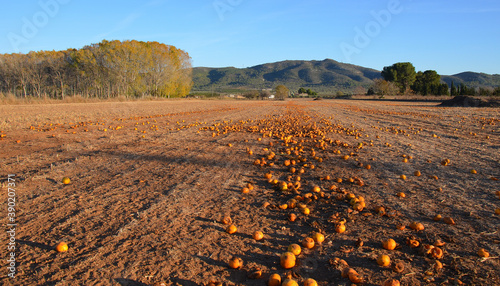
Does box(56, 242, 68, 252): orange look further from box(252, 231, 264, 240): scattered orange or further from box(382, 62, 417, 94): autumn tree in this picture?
box(382, 62, 417, 94): autumn tree

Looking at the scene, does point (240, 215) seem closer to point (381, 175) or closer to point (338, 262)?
point (338, 262)

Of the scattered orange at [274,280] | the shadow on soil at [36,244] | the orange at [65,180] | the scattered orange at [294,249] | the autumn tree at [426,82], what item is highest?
the autumn tree at [426,82]

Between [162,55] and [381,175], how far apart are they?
56796mm

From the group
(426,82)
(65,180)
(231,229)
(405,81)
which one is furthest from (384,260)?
(405,81)

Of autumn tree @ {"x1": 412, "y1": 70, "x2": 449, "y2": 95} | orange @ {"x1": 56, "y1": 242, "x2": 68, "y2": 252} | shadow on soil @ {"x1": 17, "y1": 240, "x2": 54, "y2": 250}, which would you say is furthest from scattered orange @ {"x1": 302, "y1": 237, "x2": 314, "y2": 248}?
autumn tree @ {"x1": 412, "y1": 70, "x2": 449, "y2": 95}

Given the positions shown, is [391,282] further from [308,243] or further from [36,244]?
[36,244]

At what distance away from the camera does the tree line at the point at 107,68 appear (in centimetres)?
5000

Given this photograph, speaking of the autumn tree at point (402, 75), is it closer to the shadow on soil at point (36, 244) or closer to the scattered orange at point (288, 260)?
the scattered orange at point (288, 260)

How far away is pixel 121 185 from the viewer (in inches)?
174


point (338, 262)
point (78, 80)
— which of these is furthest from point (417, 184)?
point (78, 80)

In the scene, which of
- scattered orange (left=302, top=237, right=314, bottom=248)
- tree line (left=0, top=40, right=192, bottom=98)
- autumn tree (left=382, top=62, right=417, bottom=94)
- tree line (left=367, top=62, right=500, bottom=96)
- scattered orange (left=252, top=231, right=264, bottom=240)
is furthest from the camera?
autumn tree (left=382, top=62, right=417, bottom=94)

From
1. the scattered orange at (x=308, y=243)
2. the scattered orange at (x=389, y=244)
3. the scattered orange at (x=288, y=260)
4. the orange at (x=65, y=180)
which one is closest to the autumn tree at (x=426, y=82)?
the scattered orange at (x=389, y=244)

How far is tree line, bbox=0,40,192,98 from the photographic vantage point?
50000 mm

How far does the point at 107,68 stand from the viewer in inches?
2005
